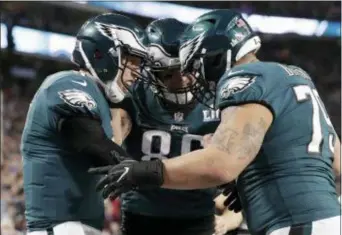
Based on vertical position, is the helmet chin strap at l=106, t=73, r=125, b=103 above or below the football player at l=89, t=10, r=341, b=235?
below

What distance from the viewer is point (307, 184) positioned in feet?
7.02

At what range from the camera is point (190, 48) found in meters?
2.35

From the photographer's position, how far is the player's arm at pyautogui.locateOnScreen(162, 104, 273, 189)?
2.05m

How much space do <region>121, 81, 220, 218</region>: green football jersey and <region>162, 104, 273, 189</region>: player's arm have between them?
89cm

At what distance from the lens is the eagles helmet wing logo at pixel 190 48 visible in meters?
2.32

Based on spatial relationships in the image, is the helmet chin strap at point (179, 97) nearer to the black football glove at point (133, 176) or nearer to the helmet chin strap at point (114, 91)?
the helmet chin strap at point (114, 91)

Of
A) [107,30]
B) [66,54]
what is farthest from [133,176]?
[66,54]

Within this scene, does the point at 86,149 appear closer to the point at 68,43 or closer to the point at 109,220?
the point at 109,220

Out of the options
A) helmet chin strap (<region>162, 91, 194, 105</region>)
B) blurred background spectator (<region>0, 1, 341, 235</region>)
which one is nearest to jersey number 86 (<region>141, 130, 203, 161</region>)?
helmet chin strap (<region>162, 91, 194, 105</region>)

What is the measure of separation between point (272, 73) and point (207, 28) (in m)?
0.28

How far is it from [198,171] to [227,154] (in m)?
0.09

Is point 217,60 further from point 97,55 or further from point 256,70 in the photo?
point 97,55

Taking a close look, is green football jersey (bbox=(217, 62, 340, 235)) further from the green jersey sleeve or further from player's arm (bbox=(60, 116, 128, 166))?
player's arm (bbox=(60, 116, 128, 166))

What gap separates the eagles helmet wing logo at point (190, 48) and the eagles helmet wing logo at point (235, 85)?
0.77 ft
